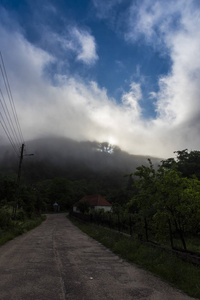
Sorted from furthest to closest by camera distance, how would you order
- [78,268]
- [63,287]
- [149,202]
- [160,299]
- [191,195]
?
[149,202], [191,195], [78,268], [63,287], [160,299]

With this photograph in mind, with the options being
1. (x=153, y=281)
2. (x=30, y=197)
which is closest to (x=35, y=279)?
(x=153, y=281)

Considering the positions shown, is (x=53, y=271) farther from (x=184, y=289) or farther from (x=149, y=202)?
(x=149, y=202)

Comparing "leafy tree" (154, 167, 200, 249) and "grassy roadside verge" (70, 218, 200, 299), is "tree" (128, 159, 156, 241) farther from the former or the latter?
"grassy roadside verge" (70, 218, 200, 299)

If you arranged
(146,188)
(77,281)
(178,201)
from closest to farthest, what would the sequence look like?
(77,281) → (178,201) → (146,188)

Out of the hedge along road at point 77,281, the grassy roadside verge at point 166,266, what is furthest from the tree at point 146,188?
the hedge along road at point 77,281

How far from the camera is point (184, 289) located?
5.40 metres

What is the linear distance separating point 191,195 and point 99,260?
166 inches

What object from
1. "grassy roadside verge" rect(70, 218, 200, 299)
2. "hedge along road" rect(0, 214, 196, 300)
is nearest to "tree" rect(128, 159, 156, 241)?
"grassy roadside verge" rect(70, 218, 200, 299)

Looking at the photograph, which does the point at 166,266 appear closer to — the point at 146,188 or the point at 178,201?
the point at 178,201

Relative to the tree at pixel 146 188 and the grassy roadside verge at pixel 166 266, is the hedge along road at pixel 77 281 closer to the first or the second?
the grassy roadside verge at pixel 166 266

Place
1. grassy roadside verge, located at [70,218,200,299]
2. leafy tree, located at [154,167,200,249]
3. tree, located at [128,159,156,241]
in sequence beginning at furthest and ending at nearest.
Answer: tree, located at [128,159,156,241]
leafy tree, located at [154,167,200,249]
grassy roadside verge, located at [70,218,200,299]

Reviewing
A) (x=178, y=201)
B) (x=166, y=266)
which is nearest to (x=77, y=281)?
(x=166, y=266)

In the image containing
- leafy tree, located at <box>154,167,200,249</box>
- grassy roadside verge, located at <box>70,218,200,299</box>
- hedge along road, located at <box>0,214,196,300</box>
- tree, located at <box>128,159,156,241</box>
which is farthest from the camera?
tree, located at <box>128,159,156,241</box>

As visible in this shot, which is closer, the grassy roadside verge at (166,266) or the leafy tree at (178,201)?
the grassy roadside verge at (166,266)
